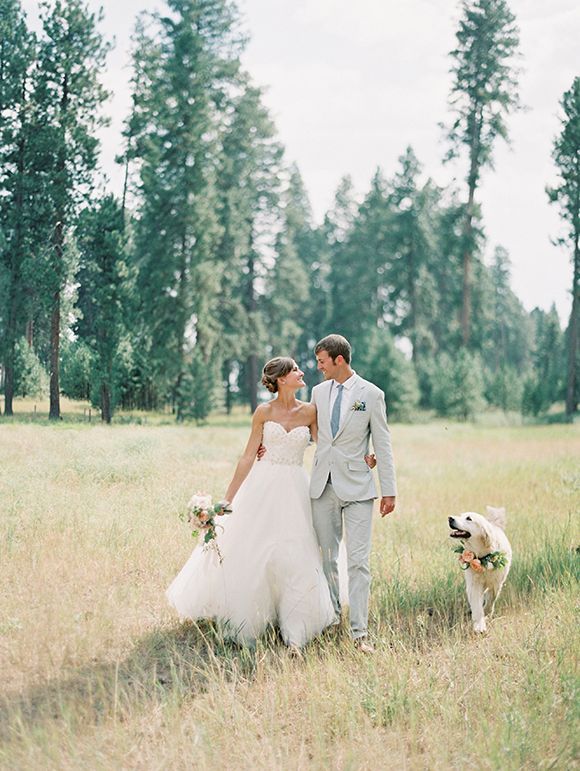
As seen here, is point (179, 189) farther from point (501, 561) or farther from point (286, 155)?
point (286, 155)

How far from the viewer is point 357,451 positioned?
5.34 m

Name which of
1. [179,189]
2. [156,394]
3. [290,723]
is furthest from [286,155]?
[290,723]

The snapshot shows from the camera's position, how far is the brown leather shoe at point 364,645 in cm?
492

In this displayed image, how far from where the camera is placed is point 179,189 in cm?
1243

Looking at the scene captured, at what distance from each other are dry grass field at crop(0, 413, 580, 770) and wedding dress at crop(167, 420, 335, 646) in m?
0.17

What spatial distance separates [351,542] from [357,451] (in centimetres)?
64

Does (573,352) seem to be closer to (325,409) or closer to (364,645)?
(325,409)

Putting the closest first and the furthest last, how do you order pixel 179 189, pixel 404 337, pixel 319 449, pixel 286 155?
pixel 319 449
pixel 179 189
pixel 286 155
pixel 404 337

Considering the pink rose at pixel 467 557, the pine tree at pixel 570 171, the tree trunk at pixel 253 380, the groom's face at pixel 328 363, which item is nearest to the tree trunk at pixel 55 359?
the groom's face at pixel 328 363

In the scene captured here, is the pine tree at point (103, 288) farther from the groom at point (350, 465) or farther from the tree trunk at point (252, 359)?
the tree trunk at point (252, 359)

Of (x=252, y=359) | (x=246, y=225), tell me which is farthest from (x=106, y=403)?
(x=252, y=359)

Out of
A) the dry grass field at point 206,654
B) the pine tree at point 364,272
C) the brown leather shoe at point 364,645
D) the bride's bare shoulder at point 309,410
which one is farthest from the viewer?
the pine tree at point 364,272

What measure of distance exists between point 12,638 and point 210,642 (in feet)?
4.40

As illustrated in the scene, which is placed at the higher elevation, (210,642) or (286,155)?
(286,155)
